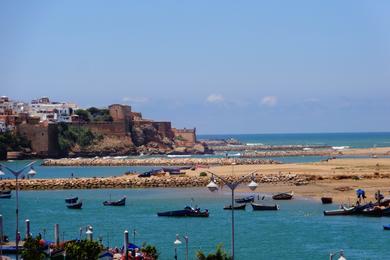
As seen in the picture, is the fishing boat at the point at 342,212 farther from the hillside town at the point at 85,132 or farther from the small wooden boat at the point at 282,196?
the hillside town at the point at 85,132

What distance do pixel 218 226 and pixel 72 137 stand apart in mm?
85560

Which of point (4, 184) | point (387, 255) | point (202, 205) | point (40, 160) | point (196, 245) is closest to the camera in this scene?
point (387, 255)

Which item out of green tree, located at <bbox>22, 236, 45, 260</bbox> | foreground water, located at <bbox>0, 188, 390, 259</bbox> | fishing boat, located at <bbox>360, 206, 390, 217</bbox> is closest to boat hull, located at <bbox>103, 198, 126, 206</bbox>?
foreground water, located at <bbox>0, 188, 390, 259</bbox>

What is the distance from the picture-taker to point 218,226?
47938mm

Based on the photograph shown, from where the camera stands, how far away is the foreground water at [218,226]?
39969 mm

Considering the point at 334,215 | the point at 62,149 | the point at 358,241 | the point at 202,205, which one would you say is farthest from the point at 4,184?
the point at 62,149

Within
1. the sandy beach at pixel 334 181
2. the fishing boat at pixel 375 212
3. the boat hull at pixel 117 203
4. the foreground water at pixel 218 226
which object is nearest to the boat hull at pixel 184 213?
the foreground water at pixel 218 226

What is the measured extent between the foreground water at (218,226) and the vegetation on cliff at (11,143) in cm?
5629

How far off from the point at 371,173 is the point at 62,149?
61.9m

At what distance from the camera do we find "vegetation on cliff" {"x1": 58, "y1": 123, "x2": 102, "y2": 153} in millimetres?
129625

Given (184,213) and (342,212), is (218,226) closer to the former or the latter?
(184,213)

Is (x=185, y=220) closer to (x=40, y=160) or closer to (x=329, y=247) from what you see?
(x=329, y=247)

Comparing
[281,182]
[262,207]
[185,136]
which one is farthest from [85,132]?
[262,207]

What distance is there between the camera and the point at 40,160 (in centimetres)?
12438
